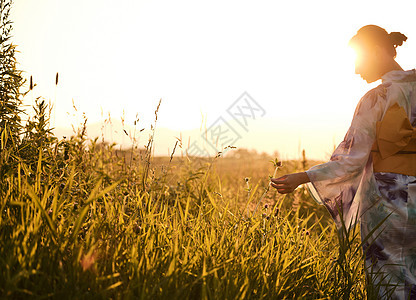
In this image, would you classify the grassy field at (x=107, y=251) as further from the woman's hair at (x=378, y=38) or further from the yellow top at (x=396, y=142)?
the woman's hair at (x=378, y=38)

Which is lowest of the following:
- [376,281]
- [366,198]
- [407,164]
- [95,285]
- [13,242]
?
[376,281]

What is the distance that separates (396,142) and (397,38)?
2.81 feet

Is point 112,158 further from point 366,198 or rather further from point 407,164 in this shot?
point 407,164

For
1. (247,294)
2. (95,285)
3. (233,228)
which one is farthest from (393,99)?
(95,285)

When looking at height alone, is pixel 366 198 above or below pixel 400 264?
above

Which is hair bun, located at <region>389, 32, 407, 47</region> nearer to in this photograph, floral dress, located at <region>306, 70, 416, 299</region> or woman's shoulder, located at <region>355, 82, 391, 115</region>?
floral dress, located at <region>306, 70, 416, 299</region>

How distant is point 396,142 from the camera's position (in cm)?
229

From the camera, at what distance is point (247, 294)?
187 cm

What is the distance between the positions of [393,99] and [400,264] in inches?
42.8

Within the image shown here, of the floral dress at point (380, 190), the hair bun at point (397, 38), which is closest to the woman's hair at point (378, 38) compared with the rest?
the hair bun at point (397, 38)

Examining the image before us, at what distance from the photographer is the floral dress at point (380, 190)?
233 cm

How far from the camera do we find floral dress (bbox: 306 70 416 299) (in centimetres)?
233

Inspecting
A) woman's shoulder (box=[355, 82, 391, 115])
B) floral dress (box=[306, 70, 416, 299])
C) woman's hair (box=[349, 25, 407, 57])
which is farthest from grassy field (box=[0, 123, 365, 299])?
woman's hair (box=[349, 25, 407, 57])

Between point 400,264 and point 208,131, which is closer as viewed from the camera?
point 400,264
